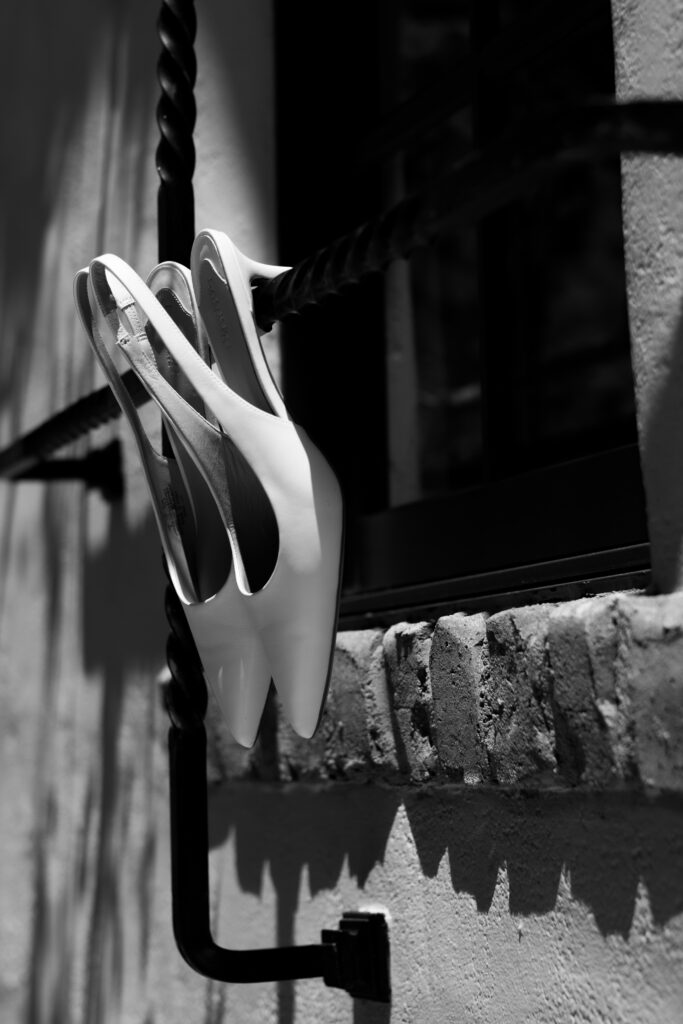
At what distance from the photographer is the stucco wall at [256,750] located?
125cm

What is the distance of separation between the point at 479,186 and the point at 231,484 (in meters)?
0.52

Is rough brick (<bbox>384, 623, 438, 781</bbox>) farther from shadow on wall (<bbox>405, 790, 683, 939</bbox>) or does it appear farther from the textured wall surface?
the textured wall surface

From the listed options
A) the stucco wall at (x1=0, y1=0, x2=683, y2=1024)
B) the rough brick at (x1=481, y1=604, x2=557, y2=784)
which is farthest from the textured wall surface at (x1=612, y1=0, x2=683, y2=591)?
the rough brick at (x1=481, y1=604, x2=557, y2=784)

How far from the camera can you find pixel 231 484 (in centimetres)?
147

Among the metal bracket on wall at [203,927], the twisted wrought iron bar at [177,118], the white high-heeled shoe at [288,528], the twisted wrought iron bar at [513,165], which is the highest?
the twisted wrought iron bar at [177,118]

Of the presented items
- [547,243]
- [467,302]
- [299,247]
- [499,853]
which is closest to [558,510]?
[499,853]

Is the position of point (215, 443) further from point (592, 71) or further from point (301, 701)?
point (592, 71)

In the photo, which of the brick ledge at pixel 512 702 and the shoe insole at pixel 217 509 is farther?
the shoe insole at pixel 217 509

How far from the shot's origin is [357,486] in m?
2.06

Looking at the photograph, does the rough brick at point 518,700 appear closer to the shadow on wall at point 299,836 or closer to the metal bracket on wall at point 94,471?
the shadow on wall at point 299,836

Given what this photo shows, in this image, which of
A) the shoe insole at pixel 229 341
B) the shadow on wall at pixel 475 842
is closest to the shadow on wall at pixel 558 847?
the shadow on wall at pixel 475 842

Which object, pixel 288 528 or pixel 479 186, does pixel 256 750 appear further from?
pixel 479 186

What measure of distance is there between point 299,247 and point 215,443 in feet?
2.55

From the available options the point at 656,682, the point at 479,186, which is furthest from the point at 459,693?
the point at 479,186
